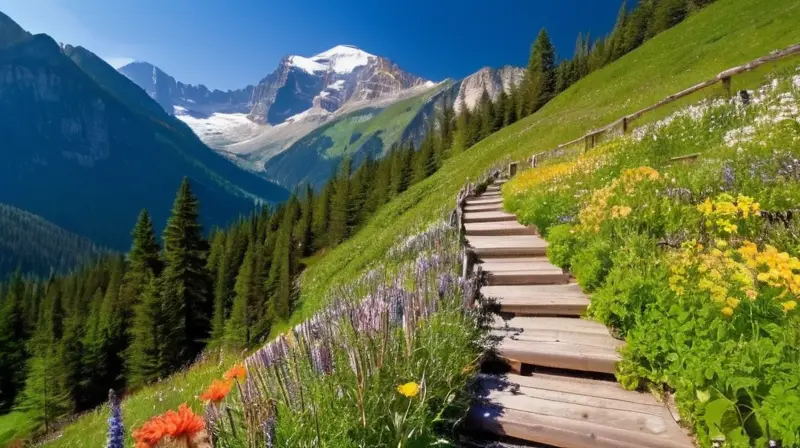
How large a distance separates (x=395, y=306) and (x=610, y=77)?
6161 cm

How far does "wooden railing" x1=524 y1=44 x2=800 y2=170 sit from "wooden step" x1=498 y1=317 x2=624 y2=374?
11497 millimetres

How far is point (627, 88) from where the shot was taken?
142ft

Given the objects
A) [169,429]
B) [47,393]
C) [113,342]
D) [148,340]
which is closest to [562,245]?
[169,429]

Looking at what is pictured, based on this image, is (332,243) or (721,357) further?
(332,243)

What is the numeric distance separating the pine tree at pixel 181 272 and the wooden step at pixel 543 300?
5044 cm

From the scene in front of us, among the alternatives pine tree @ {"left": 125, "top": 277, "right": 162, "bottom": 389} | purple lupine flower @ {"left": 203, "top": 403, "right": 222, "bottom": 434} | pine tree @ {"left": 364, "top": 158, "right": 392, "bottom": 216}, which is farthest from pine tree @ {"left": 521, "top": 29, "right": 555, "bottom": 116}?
purple lupine flower @ {"left": 203, "top": 403, "right": 222, "bottom": 434}

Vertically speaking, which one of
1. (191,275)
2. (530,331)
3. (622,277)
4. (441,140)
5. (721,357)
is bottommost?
(191,275)

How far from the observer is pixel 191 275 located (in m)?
51.4

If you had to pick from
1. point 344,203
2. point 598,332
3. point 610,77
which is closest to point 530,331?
point 598,332

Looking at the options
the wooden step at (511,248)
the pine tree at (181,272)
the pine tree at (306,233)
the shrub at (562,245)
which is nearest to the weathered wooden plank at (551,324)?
the shrub at (562,245)

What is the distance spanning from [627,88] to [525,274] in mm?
43691

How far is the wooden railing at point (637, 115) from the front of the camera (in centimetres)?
1223

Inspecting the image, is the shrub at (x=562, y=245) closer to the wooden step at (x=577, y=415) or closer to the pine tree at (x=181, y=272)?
the wooden step at (x=577, y=415)

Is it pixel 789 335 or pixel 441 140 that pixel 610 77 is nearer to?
pixel 441 140
